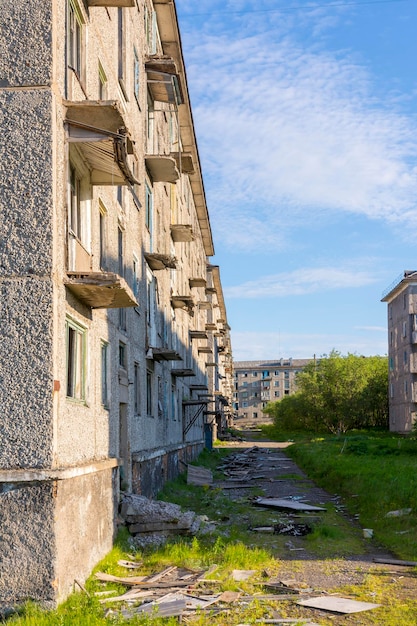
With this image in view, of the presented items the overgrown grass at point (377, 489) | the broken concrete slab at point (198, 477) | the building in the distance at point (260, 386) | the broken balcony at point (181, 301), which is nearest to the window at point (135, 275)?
the overgrown grass at point (377, 489)

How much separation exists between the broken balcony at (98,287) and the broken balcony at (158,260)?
769 centimetres

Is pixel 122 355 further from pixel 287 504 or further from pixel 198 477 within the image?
pixel 198 477

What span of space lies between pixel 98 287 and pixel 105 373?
3376 mm

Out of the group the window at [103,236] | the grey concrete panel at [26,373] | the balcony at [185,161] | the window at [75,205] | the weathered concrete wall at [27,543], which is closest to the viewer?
the weathered concrete wall at [27,543]

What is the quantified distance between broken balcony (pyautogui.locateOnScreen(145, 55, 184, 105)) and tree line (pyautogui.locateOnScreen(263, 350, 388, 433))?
5299cm

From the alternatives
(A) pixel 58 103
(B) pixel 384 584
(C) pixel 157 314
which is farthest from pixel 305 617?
(C) pixel 157 314

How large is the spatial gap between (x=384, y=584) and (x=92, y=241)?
21.0 ft

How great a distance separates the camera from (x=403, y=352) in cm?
6044

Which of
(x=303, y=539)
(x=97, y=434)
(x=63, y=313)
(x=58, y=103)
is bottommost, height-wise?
(x=303, y=539)

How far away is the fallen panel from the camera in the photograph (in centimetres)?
1753

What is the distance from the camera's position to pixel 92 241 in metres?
11.0

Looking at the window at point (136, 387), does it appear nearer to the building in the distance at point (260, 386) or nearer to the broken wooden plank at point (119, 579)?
the broken wooden plank at point (119, 579)

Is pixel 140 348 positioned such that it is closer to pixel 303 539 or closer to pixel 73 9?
pixel 303 539

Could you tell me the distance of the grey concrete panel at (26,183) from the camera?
8.34m
